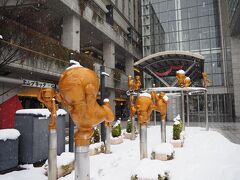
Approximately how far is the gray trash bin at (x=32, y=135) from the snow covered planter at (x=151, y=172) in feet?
11.7

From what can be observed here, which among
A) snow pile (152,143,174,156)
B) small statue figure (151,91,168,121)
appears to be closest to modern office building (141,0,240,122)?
small statue figure (151,91,168,121)

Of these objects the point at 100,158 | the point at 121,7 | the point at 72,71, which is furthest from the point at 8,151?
the point at 121,7

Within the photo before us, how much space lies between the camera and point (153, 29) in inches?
1634

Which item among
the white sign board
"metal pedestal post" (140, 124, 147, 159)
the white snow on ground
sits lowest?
the white snow on ground

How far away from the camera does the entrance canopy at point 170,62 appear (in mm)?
24031

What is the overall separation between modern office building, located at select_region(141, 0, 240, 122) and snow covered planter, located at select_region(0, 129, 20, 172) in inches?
1229

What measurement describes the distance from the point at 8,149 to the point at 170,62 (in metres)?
23.3

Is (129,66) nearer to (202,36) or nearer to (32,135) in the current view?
(202,36)

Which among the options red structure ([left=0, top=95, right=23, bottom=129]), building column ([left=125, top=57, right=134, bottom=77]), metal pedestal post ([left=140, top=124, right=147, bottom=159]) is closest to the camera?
metal pedestal post ([left=140, top=124, right=147, bottom=159])

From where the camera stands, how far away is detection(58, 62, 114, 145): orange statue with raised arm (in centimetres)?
296

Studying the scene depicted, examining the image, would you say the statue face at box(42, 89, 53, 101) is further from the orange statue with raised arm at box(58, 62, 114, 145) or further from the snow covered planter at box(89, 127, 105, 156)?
the snow covered planter at box(89, 127, 105, 156)

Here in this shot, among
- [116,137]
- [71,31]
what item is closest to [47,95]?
[116,137]

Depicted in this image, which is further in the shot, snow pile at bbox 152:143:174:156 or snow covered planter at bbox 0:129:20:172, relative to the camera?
snow pile at bbox 152:143:174:156

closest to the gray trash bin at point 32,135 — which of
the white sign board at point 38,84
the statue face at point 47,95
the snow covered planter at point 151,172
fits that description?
the white sign board at point 38,84
